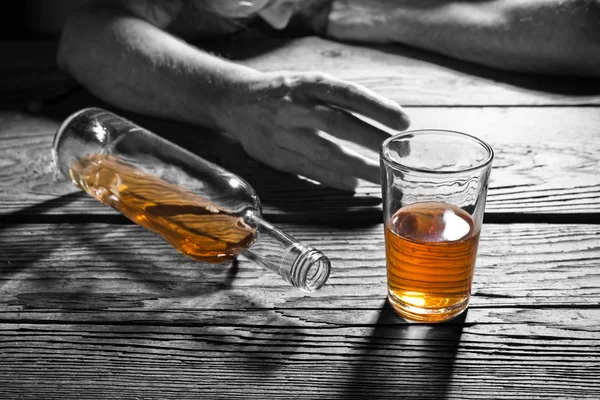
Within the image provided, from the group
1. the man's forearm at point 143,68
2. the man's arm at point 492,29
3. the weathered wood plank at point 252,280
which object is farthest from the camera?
the man's arm at point 492,29

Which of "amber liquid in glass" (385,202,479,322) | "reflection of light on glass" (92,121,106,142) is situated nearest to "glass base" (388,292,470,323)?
"amber liquid in glass" (385,202,479,322)

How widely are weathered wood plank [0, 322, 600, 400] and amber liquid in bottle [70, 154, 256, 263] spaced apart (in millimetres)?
109

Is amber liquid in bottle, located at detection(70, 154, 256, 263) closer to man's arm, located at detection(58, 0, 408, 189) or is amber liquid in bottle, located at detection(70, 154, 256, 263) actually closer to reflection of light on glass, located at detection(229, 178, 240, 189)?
reflection of light on glass, located at detection(229, 178, 240, 189)

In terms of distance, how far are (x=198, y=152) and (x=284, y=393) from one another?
554mm

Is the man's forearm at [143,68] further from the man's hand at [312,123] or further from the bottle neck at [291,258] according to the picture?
the bottle neck at [291,258]

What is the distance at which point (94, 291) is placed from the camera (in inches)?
31.0

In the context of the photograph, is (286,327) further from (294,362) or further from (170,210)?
(170,210)

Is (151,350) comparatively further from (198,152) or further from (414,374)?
(198,152)

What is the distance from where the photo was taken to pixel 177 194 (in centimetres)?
83

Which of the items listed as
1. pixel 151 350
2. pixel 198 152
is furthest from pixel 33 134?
pixel 151 350

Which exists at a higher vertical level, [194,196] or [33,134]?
[194,196]

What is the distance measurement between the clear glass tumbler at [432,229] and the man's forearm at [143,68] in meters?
0.51

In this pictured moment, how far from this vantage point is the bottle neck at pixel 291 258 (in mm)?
723

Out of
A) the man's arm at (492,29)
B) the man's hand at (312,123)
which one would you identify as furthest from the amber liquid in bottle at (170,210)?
the man's arm at (492,29)
